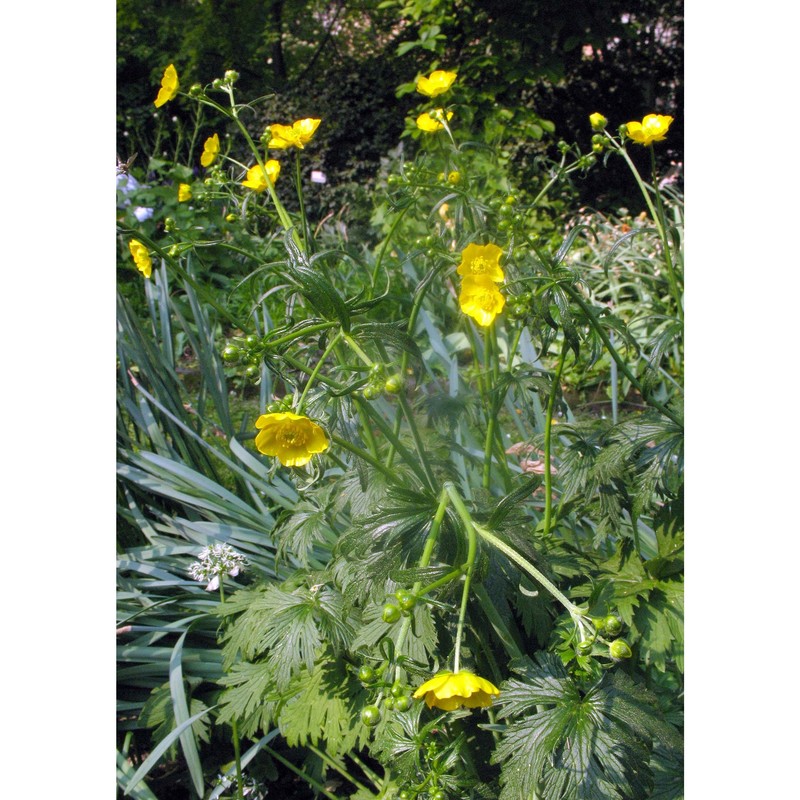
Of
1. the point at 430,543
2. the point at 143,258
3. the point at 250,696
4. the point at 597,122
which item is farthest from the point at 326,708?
the point at 597,122

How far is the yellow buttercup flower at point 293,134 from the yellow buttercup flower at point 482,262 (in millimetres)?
356

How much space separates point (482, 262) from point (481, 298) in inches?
1.7

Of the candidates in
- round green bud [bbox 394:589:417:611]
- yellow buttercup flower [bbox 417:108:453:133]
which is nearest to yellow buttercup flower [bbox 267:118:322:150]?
yellow buttercup flower [bbox 417:108:453:133]

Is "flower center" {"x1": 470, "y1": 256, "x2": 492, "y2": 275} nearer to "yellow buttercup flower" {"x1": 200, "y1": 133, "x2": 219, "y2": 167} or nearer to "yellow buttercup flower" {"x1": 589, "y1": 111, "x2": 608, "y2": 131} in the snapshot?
"yellow buttercup flower" {"x1": 589, "y1": 111, "x2": 608, "y2": 131}

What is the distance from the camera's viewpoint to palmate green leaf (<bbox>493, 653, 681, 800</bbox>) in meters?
0.75

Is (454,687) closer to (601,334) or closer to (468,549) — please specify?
(468,549)

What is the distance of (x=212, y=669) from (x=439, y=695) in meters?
0.69

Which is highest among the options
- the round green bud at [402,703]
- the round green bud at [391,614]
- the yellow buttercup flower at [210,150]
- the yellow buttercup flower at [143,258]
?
the yellow buttercup flower at [210,150]

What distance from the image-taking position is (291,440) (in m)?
0.77

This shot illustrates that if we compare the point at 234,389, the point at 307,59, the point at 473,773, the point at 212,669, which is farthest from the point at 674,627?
the point at 307,59

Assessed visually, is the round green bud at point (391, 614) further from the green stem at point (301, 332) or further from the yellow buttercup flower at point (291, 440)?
the green stem at point (301, 332)

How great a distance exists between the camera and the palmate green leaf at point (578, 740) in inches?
29.7

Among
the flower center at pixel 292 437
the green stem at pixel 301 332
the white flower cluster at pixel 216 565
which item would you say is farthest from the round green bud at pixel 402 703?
the white flower cluster at pixel 216 565
